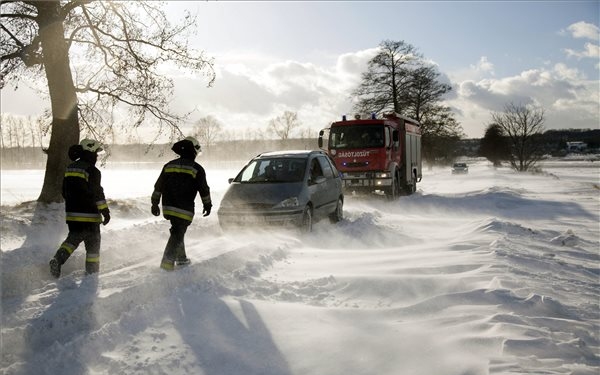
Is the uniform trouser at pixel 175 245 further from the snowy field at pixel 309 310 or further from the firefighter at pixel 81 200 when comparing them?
the firefighter at pixel 81 200

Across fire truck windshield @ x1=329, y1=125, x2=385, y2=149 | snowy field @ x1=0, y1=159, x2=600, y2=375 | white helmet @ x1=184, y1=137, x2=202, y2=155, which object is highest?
fire truck windshield @ x1=329, y1=125, x2=385, y2=149

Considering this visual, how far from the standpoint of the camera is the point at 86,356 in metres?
3.27

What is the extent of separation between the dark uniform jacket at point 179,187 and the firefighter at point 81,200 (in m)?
0.72

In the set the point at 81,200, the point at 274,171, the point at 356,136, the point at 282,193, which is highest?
the point at 356,136

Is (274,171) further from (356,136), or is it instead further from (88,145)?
(356,136)

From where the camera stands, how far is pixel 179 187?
5.92 m

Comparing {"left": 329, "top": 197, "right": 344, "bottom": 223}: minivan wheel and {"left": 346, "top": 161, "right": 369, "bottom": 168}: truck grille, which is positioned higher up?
{"left": 346, "top": 161, "right": 369, "bottom": 168}: truck grille

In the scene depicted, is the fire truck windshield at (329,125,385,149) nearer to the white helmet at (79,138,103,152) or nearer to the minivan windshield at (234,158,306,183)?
the minivan windshield at (234,158,306,183)

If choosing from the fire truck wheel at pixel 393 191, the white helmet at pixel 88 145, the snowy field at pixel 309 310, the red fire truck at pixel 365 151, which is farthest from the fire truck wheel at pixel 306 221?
the fire truck wheel at pixel 393 191

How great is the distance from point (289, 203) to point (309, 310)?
421cm

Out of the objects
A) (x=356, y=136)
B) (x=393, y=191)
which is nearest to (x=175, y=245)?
(x=356, y=136)

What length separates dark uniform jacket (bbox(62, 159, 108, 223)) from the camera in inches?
220

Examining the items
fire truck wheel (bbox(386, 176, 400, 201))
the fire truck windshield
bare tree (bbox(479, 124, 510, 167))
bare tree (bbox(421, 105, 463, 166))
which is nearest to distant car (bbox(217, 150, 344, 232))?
the fire truck windshield

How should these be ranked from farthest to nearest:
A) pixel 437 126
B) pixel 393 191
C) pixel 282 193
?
pixel 437 126, pixel 393 191, pixel 282 193
